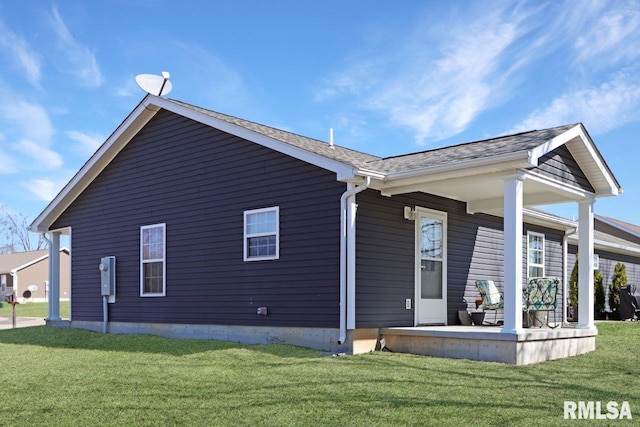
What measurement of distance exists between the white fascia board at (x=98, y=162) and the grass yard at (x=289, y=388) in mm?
4869

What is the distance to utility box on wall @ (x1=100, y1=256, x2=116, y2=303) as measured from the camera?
13195 mm

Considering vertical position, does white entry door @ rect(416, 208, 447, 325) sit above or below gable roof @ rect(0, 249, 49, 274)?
above

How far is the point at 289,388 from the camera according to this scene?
657 centimetres

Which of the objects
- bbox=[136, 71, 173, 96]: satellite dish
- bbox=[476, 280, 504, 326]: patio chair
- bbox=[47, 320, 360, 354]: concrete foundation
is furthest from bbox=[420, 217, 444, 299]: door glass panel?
bbox=[136, 71, 173, 96]: satellite dish

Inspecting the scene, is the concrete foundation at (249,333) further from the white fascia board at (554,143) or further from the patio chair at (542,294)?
the white fascia board at (554,143)

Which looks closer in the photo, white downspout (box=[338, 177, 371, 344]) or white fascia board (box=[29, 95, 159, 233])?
white downspout (box=[338, 177, 371, 344])

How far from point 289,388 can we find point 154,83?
799cm

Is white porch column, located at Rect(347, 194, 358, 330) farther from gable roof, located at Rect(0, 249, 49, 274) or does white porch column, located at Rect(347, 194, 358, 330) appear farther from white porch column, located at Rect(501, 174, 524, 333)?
gable roof, located at Rect(0, 249, 49, 274)

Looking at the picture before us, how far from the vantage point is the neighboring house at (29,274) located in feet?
147

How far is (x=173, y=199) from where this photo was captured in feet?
40.1

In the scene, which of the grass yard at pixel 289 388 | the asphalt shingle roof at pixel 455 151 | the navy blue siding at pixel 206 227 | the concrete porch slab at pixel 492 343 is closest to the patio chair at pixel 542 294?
the concrete porch slab at pixel 492 343

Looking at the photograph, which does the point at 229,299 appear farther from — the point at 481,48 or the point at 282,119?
the point at 282,119

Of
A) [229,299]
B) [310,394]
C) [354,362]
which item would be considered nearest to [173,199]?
[229,299]

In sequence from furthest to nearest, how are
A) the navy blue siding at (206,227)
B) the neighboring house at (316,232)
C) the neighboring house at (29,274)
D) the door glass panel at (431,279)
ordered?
the neighboring house at (29,274) < the door glass panel at (431,279) < the navy blue siding at (206,227) < the neighboring house at (316,232)
